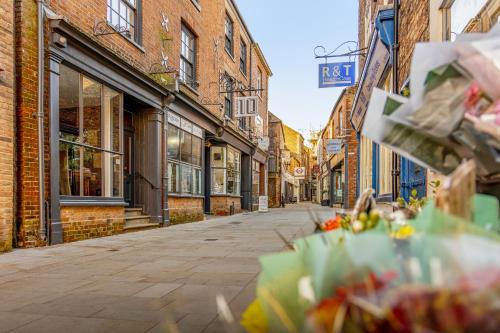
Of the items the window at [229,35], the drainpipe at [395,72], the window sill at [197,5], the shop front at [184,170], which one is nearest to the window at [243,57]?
the window at [229,35]

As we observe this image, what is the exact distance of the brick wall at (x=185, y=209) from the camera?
1139 cm

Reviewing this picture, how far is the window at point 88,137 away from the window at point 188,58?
4389mm

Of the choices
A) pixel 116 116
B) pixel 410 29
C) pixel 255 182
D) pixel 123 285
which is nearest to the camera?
pixel 123 285

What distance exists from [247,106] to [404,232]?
15.8 m

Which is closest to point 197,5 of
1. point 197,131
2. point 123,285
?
point 197,131

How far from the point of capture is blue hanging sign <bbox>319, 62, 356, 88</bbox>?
35.2 feet

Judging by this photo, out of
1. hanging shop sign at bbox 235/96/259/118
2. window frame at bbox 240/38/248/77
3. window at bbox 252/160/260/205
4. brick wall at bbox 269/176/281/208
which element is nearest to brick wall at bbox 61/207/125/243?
hanging shop sign at bbox 235/96/259/118

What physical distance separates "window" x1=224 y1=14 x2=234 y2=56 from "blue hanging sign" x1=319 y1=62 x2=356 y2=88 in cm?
772

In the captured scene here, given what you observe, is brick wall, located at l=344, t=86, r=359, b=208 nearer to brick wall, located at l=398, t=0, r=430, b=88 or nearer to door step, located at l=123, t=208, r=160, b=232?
door step, located at l=123, t=208, r=160, b=232

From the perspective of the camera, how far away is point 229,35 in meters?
18.2

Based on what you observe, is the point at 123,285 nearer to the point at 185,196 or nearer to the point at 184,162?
the point at 185,196

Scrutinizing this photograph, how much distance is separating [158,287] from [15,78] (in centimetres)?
448

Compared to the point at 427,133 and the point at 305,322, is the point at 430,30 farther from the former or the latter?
the point at 305,322

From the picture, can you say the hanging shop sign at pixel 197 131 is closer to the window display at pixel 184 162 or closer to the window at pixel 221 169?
the window display at pixel 184 162
